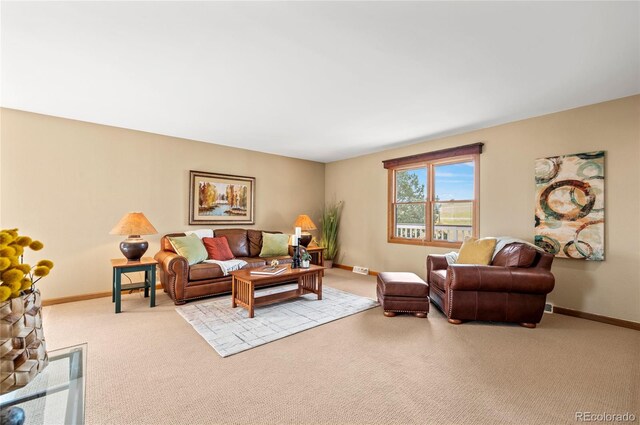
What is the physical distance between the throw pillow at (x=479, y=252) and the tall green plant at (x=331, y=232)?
10.2 ft

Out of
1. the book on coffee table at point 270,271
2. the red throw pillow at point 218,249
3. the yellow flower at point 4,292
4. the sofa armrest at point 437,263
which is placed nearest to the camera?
the yellow flower at point 4,292

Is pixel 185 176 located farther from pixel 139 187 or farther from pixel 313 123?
pixel 313 123

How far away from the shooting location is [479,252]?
140 inches

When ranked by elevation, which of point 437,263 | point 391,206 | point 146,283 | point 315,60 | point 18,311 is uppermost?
point 315,60

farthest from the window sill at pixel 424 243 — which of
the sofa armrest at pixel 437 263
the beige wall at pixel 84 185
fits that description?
the beige wall at pixel 84 185

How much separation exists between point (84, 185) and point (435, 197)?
5.30 meters

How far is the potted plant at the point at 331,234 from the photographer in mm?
6445

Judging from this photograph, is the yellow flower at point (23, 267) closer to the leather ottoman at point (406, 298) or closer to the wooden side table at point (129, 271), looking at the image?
the wooden side table at point (129, 271)

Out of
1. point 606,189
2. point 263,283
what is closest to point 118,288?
point 263,283

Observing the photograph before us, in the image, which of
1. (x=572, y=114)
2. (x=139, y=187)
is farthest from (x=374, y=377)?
(x=139, y=187)

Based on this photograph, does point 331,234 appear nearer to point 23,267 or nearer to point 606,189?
point 606,189

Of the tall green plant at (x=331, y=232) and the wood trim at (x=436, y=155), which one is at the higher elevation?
the wood trim at (x=436, y=155)

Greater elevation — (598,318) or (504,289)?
(504,289)

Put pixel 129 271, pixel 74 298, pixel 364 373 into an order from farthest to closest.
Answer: pixel 74 298 → pixel 129 271 → pixel 364 373
